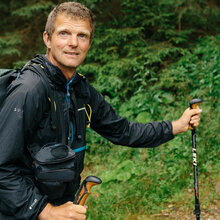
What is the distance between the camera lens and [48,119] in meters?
2.18

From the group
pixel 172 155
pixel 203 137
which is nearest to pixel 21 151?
pixel 172 155

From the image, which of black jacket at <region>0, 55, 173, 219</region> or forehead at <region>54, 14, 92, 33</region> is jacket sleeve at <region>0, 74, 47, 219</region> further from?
forehead at <region>54, 14, 92, 33</region>

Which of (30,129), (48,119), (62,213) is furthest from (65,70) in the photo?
(62,213)

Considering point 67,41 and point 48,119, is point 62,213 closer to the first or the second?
point 48,119

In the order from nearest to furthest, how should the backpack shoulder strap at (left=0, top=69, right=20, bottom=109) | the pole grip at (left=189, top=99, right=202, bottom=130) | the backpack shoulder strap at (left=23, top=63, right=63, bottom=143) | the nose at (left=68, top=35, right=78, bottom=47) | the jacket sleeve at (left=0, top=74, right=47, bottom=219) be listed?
1. the jacket sleeve at (left=0, top=74, right=47, bottom=219)
2. the backpack shoulder strap at (left=0, top=69, right=20, bottom=109)
3. the backpack shoulder strap at (left=23, top=63, right=63, bottom=143)
4. the nose at (left=68, top=35, right=78, bottom=47)
5. the pole grip at (left=189, top=99, right=202, bottom=130)

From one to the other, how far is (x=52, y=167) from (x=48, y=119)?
394 millimetres

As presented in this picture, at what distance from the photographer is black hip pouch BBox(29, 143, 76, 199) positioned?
6.58 feet

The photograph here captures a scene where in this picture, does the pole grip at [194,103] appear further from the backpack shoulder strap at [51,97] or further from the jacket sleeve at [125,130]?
the backpack shoulder strap at [51,97]

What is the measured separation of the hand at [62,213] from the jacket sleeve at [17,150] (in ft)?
0.16

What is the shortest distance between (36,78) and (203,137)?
4257mm

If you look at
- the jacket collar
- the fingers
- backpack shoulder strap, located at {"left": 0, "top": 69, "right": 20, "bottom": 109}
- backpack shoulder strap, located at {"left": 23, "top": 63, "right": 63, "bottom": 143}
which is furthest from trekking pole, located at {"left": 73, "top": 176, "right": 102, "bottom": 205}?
the fingers

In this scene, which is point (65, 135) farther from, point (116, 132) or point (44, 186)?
point (116, 132)

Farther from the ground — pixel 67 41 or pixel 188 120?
pixel 67 41

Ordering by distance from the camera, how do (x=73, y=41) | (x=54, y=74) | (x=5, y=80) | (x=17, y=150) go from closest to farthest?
(x=17, y=150) → (x=5, y=80) → (x=54, y=74) → (x=73, y=41)
